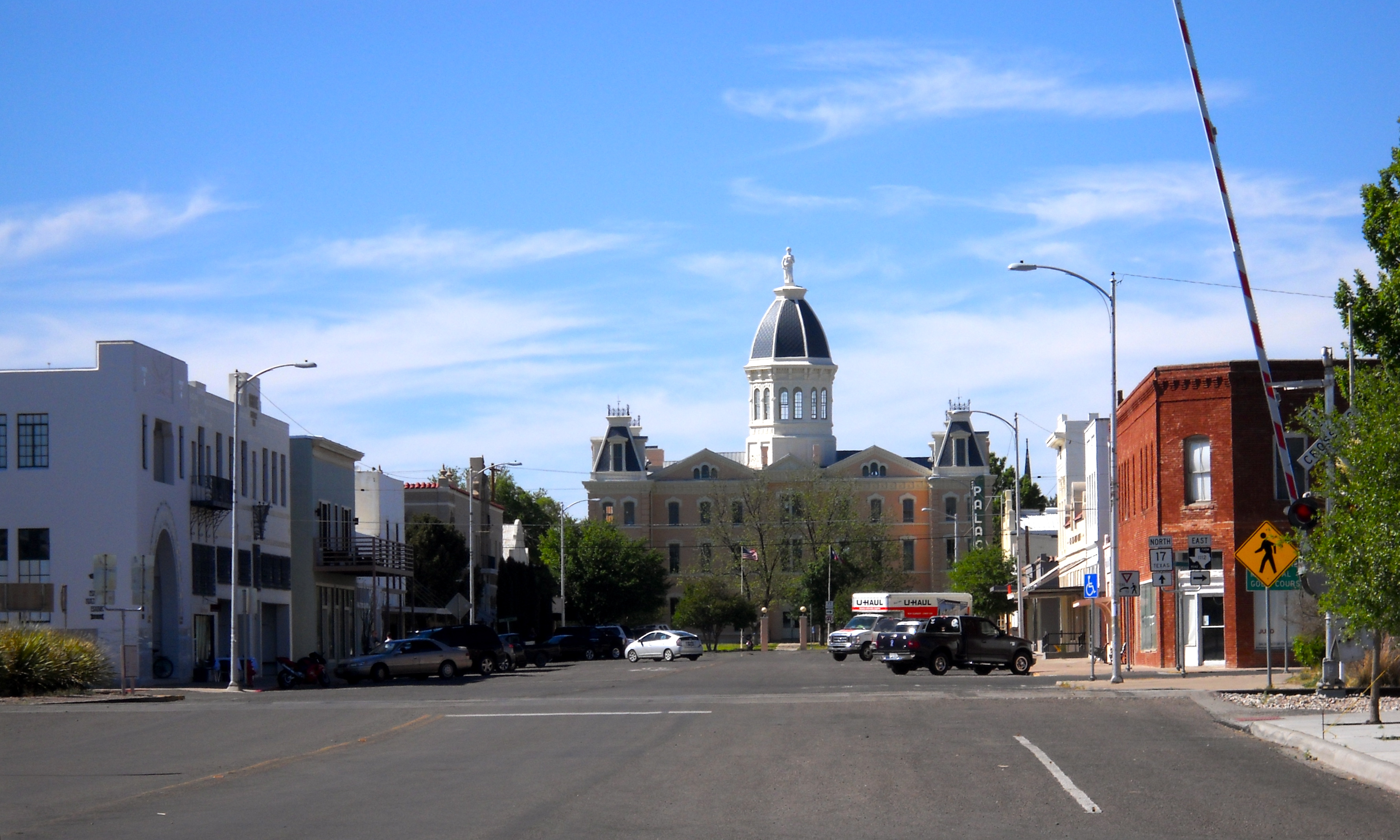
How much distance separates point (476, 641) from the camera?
50.3m

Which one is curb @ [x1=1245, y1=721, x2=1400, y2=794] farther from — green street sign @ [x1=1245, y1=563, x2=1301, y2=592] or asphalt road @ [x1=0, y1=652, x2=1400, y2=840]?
green street sign @ [x1=1245, y1=563, x2=1301, y2=592]

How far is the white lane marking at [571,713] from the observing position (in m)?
25.2

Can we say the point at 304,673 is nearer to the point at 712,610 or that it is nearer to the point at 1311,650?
the point at 1311,650

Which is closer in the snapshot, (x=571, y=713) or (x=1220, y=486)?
(x=571, y=713)

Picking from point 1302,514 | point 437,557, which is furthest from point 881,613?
point 1302,514

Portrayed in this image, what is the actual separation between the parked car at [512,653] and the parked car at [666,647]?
599cm

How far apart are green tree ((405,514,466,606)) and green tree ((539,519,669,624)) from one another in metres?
21.3

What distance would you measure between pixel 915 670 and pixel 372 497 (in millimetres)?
33864

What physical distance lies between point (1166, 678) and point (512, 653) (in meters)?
26.3

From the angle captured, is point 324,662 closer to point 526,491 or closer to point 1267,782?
point 1267,782

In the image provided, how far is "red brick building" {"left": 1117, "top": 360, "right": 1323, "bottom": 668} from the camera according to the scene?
42.0 metres

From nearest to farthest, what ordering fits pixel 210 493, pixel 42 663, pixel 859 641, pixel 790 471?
pixel 42 663, pixel 210 493, pixel 859 641, pixel 790 471

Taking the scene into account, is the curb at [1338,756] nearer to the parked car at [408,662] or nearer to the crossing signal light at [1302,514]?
the crossing signal light at [1302,514]

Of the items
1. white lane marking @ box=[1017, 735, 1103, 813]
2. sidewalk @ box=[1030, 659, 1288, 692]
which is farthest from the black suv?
white lane marking @ box=[1017, 735, 1103, 813]
